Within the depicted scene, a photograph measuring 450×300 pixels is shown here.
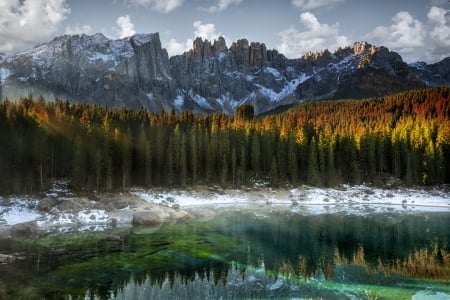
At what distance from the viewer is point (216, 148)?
9362 centimetres

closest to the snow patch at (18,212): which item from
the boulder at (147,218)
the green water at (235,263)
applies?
the green water at (235,263)

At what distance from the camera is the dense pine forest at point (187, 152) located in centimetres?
7100

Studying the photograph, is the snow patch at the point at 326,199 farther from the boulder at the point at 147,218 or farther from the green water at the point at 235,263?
the green water at the point at 235,263

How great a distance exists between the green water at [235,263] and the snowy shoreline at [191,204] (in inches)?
260

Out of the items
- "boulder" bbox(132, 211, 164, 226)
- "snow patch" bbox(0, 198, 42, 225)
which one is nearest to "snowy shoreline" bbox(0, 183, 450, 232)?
"snow patch" bbox(0, 198, 42, 225)

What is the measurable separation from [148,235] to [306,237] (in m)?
19.4

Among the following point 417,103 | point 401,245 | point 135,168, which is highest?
point 417,103

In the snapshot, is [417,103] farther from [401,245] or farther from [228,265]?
[228,265]

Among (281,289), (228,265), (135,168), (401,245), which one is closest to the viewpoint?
(281,289)

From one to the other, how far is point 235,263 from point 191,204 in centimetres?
4221

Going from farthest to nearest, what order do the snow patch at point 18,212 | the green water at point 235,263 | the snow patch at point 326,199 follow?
the snow patch at point 326,199, the snow patch at point 18,212, the green water at point 235,263

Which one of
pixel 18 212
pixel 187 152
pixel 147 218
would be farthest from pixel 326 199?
pixel 18 212

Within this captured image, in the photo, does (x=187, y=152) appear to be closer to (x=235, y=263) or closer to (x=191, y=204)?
(x=191, y=204)

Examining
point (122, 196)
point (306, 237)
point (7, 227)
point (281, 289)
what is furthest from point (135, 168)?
point (281, 289)
